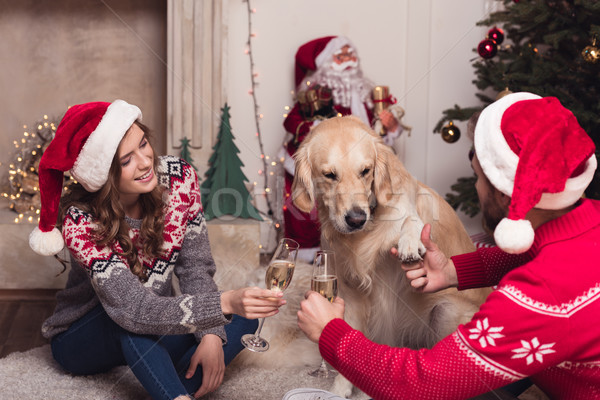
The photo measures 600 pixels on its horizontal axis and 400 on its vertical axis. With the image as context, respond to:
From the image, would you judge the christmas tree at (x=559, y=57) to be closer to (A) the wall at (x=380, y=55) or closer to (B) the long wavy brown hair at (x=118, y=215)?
(A) the wall at (x=380, y=55)

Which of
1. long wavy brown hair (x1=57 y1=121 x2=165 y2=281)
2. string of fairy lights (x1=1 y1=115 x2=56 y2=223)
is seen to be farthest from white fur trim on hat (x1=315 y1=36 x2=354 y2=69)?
long wavy brown hair (x1=57 y1=121 x2=165 y2=281)

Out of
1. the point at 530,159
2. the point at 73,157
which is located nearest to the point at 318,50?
the point at 73,157

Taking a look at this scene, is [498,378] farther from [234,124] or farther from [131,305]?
[234,124]

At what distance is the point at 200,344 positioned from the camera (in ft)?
5.68

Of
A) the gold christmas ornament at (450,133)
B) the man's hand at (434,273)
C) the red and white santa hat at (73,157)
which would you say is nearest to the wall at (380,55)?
the gold christmas ornament at (450,133)

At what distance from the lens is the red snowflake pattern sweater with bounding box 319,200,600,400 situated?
928 millimetres

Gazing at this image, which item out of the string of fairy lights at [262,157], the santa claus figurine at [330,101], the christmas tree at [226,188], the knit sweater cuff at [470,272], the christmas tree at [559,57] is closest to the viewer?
the knit sweater cuff at [470,272]

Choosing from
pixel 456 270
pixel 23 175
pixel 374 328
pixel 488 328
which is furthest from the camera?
pixel 23 175

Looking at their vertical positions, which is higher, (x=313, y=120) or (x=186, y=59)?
(x=186, y=59)

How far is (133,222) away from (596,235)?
125 centimetres

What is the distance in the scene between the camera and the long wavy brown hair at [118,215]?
160 cm

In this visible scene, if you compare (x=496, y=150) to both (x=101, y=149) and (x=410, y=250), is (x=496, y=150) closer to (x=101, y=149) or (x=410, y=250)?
(x=410, y=250)

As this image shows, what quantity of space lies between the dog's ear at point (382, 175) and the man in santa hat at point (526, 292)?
2.73ft

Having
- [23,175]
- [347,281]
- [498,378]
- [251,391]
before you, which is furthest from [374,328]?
[23,175]
